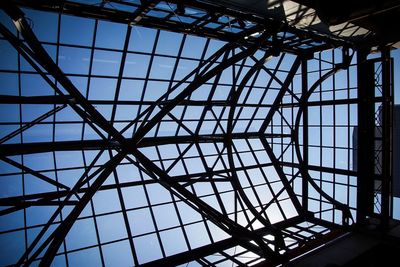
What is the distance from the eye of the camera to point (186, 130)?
14977 millimetres

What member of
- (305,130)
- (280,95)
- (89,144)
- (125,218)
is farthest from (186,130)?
(305,130)

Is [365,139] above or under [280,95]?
under

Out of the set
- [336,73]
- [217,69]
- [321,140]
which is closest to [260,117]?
[321,140]

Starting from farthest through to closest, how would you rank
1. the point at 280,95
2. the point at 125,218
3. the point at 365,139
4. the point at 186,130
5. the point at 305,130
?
the point at 305,130, the point at 280,95, the point at 365,139, the point at 186,130, the point at 125,218

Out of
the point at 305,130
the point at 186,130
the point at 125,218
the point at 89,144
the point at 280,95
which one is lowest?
the point at 125,218

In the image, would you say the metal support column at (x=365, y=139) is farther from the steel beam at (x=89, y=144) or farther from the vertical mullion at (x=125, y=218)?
the vertical mullion at (x=125, y=218)

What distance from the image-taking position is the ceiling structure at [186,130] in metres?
10.4

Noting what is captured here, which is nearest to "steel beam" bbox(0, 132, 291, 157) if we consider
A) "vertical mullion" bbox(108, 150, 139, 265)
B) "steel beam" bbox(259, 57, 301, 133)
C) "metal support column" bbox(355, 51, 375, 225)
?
"vertical mullion" bbox(108, 150, 139, 265)

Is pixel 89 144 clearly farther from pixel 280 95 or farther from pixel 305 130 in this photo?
pixel 305 130

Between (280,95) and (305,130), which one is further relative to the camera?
(305,130)

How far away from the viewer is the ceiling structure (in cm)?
1039

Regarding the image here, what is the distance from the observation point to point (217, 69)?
941 cm

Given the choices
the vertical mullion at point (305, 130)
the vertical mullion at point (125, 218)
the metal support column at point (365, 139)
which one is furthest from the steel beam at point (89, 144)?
the metal support column at point (365, 139)

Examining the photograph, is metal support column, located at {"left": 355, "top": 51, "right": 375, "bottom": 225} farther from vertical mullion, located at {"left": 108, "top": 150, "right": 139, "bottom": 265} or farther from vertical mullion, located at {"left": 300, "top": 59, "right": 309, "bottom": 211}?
vertical mullion, located at {"left": 108, "top": 150, "right": 139, "bottom": 265}
